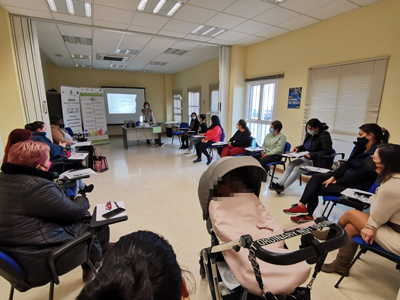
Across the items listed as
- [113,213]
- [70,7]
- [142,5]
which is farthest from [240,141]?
[70,7]

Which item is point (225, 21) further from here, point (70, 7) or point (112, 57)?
point (112, 57)

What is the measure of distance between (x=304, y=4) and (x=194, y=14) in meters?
1.76

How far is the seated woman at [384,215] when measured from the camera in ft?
4.87

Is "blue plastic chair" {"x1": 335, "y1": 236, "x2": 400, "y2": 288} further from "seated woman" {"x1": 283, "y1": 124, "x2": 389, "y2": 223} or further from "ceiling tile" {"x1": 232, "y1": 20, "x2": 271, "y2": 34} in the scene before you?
"ceiling tile" {"x1": 232, "y1": 20, "x2": 271, "y2": 34}

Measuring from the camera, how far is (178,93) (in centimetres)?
966

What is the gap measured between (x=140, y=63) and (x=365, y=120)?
23.7 feet

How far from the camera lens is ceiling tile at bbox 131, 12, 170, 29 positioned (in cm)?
359

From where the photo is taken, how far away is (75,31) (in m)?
4.34

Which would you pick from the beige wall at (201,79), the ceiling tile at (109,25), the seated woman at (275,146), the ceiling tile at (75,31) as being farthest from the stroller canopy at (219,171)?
the beige wall at (201,79)

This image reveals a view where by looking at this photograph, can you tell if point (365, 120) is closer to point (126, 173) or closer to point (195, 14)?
point (195, 14)

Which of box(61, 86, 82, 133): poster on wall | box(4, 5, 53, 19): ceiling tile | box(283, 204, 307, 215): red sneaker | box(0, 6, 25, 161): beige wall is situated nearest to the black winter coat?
box(283, 204, 307, 215): red sneaker

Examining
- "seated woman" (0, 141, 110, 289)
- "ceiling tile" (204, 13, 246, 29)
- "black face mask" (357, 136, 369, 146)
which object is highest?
"ceiling tile" (204, 13, 246, 29)

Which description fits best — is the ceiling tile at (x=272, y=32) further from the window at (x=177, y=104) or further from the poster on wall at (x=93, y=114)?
the poster on wall at (x=93, y=114)

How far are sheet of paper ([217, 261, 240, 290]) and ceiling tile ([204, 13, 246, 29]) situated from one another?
3797mm
